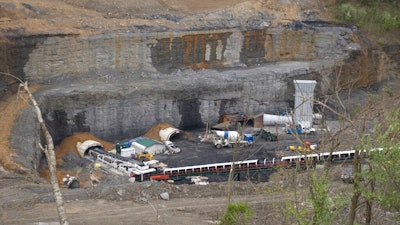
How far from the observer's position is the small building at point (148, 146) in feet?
101

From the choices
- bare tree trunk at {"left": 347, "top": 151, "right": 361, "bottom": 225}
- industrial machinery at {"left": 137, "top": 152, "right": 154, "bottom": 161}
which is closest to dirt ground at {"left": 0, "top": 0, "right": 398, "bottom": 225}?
industrial machinery at {"left": 137, "top": 152, "right": 154, "bottom": 161}

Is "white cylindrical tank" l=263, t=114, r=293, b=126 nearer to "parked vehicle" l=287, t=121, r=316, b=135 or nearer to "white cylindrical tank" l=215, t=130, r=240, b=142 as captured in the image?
"parked vehicle" l=287, t=121, r=316, b=135

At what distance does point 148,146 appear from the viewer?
30.8 m

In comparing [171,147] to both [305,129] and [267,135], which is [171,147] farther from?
[305,129]

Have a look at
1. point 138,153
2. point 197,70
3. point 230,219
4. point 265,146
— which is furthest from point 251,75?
point 230,219

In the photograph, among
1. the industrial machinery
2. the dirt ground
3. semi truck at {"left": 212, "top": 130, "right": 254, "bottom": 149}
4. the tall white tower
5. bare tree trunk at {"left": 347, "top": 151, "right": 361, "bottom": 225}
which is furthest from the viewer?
the tall white tower

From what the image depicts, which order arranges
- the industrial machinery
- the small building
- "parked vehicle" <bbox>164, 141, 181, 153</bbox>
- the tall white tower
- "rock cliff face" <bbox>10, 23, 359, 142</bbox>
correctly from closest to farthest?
the industrial machinery, the small building, "parked vehicle" <bbox>164, 141, 181, 153</bbox>, "rock cliff face" <bbox>10, 23, 359, 142</bbox>, the tall white tower

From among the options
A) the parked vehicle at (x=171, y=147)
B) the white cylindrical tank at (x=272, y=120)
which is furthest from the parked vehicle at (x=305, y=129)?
the parked vehicle at (x=171, y=147)

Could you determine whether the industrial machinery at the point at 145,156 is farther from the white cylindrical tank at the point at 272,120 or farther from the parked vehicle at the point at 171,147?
the white cylindrical tank at the point at 272,120

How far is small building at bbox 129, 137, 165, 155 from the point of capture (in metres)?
30.8

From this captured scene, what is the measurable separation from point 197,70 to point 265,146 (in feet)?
24.6

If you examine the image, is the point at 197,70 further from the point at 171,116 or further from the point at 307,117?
the point at 307,117

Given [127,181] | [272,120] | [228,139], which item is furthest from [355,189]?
[272,120]

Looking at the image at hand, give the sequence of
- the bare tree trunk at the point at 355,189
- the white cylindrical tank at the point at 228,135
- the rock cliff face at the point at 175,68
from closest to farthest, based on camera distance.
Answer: the bare tree trunk at the point at 355,189
the white cylindrical tank at the point at 228,135
the rock cliff face at the point at 175,68
